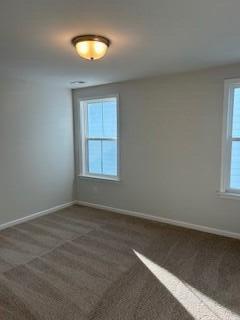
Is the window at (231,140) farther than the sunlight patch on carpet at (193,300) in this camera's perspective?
Yes

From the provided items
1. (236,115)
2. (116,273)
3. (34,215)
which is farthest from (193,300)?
(34,215)

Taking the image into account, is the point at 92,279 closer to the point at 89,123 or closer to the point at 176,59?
the point at 176,59

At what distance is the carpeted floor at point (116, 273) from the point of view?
204 centimetres

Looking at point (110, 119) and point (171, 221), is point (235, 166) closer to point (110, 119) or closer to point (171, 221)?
point (171, 221)

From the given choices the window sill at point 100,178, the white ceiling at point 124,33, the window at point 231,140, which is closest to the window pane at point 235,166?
the window at point 231,140

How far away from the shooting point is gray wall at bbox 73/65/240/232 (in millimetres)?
3402

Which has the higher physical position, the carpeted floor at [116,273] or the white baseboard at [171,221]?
the white baseboard at [171,221]

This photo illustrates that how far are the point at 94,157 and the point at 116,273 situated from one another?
8.58 ft

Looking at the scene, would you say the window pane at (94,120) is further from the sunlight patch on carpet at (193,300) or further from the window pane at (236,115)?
the sunlight patch on carpet at (193,300)

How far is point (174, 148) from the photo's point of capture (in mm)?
3752

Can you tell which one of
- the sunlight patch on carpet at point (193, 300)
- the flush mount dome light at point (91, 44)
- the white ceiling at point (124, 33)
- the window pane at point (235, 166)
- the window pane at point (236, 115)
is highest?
the white ceiling at point (124, 33)

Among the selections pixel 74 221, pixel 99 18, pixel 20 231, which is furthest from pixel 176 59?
pixel 20 231

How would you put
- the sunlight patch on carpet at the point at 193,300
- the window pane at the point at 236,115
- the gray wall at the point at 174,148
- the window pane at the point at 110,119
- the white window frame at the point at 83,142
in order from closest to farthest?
the sunlight patch on carpet at the point at 193,300 < the window pane at the point at 236,115 < the gray wall at the point at 174,148 < the window pane at the point at 110,119 < the white window frame at the point at 83,142

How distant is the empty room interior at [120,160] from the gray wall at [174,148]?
2 cm
